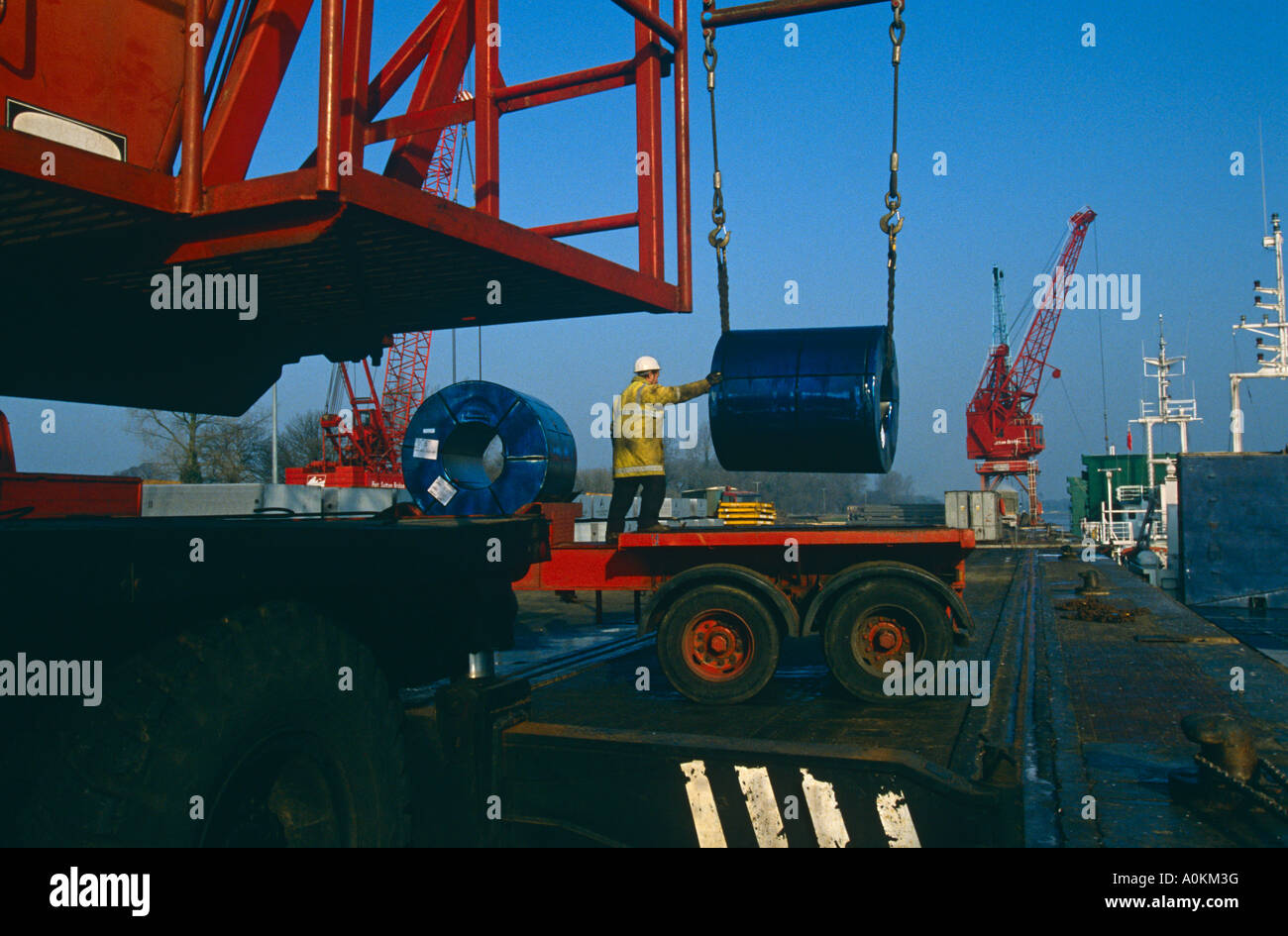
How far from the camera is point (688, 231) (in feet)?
12.5

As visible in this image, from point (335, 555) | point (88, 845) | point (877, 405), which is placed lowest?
point (88, 845)

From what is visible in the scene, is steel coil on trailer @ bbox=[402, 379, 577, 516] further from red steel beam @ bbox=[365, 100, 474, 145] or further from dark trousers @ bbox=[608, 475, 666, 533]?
red steel beam @ bbox=[365, 100, 474, 145]

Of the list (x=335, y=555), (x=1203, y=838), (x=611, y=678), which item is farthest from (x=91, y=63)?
(x=611, y=678)

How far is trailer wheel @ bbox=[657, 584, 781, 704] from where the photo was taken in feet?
23.5

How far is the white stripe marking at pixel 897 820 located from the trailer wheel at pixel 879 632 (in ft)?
14.8

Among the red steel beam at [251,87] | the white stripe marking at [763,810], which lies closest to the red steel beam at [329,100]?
the red steel beam at [251,87]

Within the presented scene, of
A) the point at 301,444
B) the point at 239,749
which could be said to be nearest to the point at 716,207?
the point at 239,749

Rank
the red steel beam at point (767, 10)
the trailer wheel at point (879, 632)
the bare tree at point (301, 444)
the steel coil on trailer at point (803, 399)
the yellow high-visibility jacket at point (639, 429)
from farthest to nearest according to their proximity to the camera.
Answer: the bare tree at point (301, 444) → the yellow high-visibility jacket at point (639, 429) → the steel coil on trailer at point (803, 399) → the trailer wheel at point (879, 632) → the red steel beam at point (767, 10)

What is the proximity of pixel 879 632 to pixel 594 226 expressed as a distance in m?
4.53

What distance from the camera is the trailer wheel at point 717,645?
717 centimetres

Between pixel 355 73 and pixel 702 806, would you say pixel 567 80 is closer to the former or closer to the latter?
pixel 355 73

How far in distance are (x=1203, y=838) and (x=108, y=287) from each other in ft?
14.8

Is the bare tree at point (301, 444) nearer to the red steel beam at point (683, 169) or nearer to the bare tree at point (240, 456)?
the bare tree at point (240, 456)
